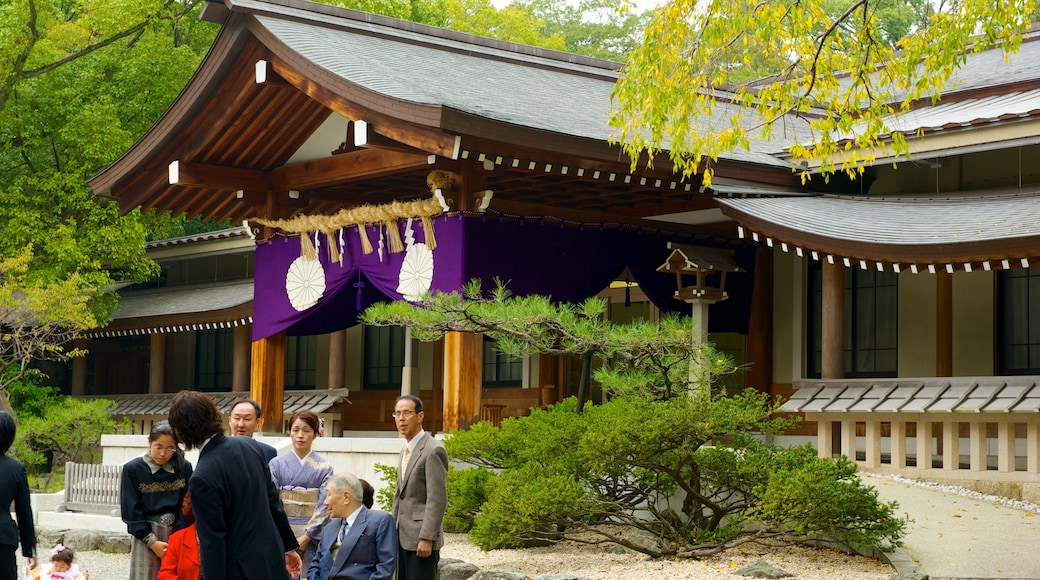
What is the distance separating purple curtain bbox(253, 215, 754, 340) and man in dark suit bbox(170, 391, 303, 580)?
7363mm

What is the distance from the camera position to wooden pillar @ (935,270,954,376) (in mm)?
14008

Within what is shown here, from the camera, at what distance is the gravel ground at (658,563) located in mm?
9172

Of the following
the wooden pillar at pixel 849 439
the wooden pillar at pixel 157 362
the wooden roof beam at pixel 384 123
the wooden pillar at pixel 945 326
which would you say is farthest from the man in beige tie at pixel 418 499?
the wooden pillar at pixel 157 362

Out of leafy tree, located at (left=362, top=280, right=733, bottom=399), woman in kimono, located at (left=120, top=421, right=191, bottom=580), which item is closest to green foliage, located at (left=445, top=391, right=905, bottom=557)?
leafy tree, located at (left=362, top=280, right=733, bottom=399)

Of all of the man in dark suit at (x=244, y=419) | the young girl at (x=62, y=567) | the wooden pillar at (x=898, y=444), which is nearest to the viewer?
the man in dark suit at (x=244, y=419)

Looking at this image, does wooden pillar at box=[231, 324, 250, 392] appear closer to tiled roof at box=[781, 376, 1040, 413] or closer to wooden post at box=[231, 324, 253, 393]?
wooden post at box=[231, 324, 253, 393]

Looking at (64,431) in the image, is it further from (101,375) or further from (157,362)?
(101,375)

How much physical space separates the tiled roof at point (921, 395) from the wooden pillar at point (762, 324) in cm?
160

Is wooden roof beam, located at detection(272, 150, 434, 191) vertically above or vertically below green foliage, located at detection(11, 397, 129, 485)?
above

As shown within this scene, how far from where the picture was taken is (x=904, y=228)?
40.4ft

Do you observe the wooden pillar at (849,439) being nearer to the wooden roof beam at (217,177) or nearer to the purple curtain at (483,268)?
the purple curtain at (483,268)

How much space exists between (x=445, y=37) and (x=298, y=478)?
10.5m

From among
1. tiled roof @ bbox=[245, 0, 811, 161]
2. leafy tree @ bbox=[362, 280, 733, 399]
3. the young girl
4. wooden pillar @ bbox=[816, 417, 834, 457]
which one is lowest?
the young girl

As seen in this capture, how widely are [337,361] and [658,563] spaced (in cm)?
1157
